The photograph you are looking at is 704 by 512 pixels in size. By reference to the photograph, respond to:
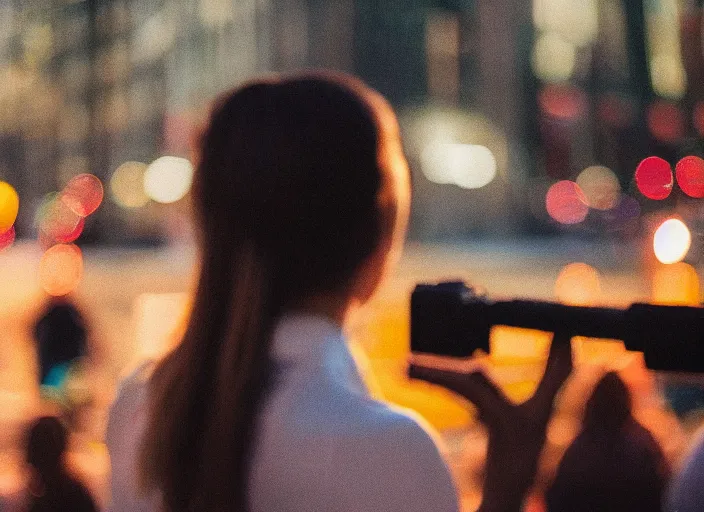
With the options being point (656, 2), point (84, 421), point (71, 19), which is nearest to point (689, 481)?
point (84, 421)

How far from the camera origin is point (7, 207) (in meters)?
39.4

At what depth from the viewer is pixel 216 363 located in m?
1.14

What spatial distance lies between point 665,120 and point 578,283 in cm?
2723

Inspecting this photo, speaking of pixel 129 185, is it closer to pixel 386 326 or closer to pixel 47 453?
pixel 386 326

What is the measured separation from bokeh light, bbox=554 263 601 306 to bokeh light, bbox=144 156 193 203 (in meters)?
20.3

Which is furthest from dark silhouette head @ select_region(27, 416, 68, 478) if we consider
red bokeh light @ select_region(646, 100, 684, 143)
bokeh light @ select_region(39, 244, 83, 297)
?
red bokeh light @ select_region(646, 100, 684, 143)

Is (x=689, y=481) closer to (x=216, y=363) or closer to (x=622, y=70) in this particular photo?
(x=216, y=363)

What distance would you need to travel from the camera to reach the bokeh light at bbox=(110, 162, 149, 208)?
40.1m

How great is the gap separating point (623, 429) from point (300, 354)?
2699 millimetres

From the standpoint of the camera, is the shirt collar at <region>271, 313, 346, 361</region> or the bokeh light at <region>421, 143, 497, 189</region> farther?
the bokeh light at <region>421, 143, 497, 189</region>

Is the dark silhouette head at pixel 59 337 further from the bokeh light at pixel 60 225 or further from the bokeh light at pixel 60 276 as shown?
the bokeh light at pixel 60 225

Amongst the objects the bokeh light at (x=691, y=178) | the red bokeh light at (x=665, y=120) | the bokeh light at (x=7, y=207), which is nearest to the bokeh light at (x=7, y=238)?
the bokeh light at (x=7, y=207)

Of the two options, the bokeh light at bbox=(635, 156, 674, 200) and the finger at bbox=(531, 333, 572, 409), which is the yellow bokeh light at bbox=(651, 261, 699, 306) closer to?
the finger at bbox=(531, 333, 572, 409)

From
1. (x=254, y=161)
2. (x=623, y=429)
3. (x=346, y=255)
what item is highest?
(x=254, y=161)
